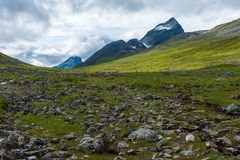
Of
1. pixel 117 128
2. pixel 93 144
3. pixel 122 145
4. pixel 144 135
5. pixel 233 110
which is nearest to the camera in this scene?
pixel 93 144

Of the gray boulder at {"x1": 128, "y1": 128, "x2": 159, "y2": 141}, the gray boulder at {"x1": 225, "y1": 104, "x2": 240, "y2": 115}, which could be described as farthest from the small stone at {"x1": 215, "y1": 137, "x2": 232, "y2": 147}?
the gray boulder at {"x1": 225, "y1": 104, "x2": 240, "y2": 115}

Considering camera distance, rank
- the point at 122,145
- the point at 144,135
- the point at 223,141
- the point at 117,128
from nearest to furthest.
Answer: the point at 223,141
the point at 122,145
the point at 144,135
the point at 117,128

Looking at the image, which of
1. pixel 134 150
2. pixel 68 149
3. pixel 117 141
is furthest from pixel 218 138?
pixel 68 149

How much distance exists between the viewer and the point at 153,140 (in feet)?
81.0

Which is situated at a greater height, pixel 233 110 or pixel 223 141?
pixel 223 141

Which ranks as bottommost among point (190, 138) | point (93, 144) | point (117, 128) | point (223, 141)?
point (223, 141)

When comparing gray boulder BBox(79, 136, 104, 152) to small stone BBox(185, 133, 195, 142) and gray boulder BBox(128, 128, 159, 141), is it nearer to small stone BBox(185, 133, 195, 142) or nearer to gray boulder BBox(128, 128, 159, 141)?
gray boulder BBox(128, 128, 159, 141)

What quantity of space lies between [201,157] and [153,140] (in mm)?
5251

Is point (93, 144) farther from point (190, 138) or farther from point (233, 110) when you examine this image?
point (233, 110)

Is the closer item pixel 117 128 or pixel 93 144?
pixel 93 144

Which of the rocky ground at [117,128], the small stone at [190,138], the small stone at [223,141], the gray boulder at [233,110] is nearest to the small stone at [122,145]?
the rocky ground at [117,128]

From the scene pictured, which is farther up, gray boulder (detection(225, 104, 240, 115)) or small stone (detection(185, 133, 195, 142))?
small stone (detection(185, 133, 195, 142))

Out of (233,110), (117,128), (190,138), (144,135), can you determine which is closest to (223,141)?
(190,138)

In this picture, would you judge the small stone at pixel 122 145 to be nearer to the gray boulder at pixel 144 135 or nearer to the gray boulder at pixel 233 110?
the gray boulder at pixel 144 135
